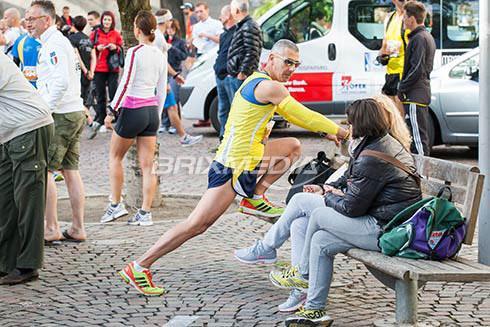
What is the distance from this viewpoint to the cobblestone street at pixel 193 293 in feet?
21.5

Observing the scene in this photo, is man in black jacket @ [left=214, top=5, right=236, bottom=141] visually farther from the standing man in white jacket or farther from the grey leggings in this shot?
the grey leggings

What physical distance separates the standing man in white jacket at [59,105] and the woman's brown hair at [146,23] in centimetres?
89

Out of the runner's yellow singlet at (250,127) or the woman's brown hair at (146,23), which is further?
the woman's brown hair at (146,23)

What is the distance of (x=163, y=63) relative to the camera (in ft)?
32.7

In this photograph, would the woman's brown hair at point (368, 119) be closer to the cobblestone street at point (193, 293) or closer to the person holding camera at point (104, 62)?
the cobblestone street at point (193, 293)

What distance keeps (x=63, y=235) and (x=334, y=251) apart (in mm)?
→ 3505

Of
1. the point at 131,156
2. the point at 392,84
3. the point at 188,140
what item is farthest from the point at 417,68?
the point at 188,140

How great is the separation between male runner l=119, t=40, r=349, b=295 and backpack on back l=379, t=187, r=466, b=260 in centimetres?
126

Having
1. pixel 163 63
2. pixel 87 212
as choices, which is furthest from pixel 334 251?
pixel 87 212

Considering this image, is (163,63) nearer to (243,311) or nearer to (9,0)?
(243,311)

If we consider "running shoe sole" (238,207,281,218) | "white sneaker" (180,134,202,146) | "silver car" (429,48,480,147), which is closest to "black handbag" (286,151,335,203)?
"running shoe sole" (238,207,281,218)

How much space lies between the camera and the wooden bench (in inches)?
223


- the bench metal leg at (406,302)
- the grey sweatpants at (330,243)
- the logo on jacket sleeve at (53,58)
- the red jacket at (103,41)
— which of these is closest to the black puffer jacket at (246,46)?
the logo on jacket sleeve at (53,58)

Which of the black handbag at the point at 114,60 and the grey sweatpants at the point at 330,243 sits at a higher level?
the black handbag at the point at 114,60
